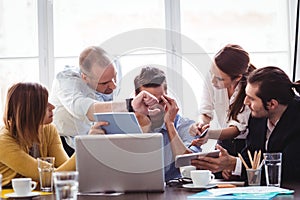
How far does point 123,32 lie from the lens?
3.87 metres

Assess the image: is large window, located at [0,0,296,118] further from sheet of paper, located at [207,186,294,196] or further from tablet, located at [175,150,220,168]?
sheet of paper, located at [207,186,294,196]

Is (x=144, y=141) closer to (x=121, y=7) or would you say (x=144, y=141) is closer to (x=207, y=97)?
(x=207, y=97)

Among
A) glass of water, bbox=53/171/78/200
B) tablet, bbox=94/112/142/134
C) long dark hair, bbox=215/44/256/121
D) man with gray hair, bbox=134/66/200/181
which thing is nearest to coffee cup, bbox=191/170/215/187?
tablet, bbox=94/112/142/134

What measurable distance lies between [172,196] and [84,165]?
36cm

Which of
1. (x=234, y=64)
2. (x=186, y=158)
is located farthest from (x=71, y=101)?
(x=186, y=158)

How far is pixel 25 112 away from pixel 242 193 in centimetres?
113

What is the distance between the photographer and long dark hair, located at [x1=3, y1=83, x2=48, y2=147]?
256 cm

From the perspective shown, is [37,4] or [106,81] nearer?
[106,81]

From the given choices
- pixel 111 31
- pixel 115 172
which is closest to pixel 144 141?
pixel 115 172

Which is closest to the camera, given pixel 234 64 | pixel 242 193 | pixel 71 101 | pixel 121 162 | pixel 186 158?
pixel 242 193

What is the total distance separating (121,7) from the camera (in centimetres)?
391

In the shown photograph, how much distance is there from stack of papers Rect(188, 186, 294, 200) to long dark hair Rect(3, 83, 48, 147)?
3.02ft

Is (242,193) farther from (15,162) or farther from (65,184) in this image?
(15,162)

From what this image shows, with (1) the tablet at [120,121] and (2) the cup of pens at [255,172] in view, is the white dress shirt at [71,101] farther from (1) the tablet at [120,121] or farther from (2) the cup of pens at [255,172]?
(2) the cup of pens at [255,172]
